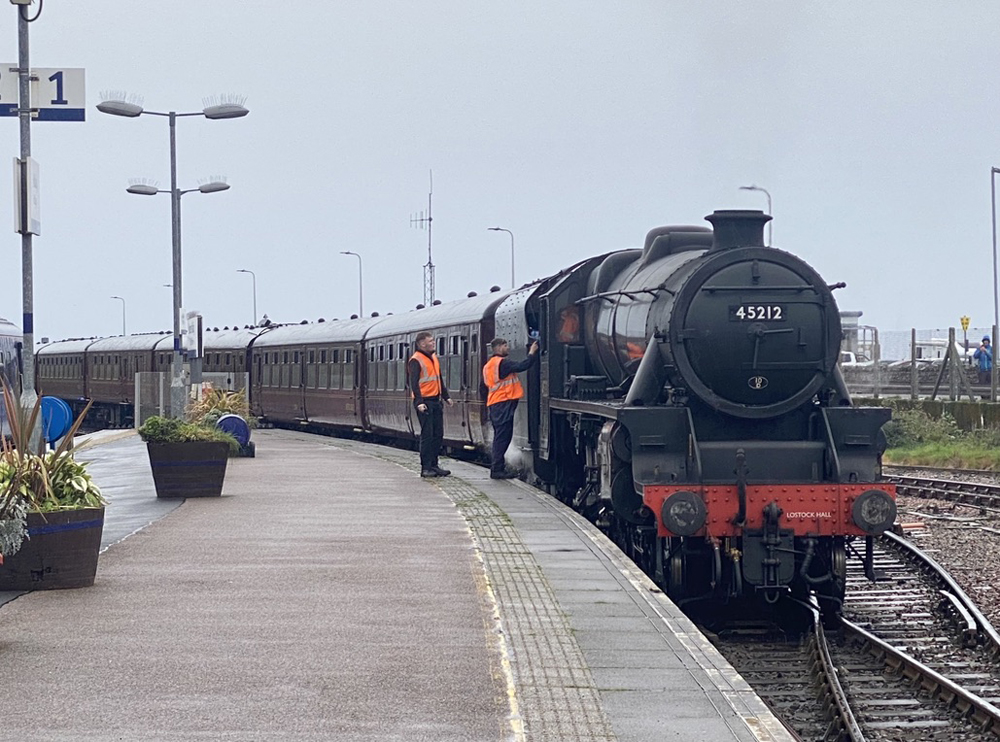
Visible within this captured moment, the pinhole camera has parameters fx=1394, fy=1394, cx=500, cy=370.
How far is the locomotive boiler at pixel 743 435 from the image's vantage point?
10523 millimetres

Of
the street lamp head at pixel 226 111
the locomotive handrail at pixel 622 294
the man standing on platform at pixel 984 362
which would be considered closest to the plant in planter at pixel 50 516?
the locomotive handrail at pixel 622 294

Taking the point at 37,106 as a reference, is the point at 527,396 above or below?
below

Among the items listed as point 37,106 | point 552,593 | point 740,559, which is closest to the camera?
point 552,593

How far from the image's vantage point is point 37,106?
12.8 m

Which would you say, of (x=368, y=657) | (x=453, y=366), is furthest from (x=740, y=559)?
(x=453, y=366)

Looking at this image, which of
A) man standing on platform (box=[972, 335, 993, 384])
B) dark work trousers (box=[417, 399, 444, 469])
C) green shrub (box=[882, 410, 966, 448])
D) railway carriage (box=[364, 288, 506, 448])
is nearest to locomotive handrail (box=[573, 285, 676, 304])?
dark work trousers (box=[417, 399, 444, 469])

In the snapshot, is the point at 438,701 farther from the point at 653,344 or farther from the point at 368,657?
the point at 653,344

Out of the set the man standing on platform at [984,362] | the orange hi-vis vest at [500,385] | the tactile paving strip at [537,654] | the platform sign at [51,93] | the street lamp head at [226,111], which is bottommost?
the tactile paving strip at [537,654]

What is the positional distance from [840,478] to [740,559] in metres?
1.00

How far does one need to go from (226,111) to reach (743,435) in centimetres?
1875

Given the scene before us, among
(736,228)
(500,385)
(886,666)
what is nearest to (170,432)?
(500,385)

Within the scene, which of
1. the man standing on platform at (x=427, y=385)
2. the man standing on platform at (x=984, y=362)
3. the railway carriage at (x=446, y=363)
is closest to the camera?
the man standing on platform at (x=427, y=385)

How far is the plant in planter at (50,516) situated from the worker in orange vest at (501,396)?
745 centimetres

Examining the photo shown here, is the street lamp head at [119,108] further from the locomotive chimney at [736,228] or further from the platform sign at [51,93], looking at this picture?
the locomotive chimney at [736,228]
